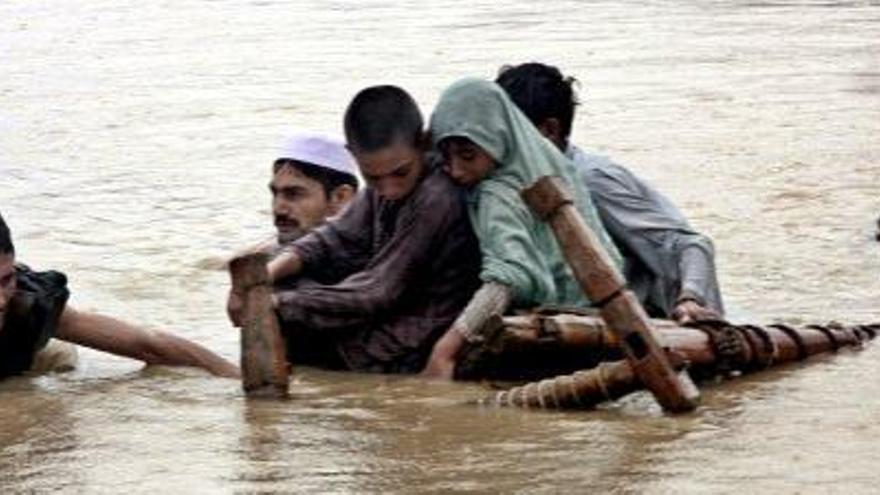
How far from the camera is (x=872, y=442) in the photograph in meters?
6.54

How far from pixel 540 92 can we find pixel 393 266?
2.67ft

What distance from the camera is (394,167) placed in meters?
7.79

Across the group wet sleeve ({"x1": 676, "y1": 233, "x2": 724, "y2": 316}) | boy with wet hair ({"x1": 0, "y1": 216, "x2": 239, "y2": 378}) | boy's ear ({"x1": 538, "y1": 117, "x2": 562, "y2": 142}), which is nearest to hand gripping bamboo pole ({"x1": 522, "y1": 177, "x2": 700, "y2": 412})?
wet sleeve ({"x1": 676, "y1": 233, "x2": 724, "y2": 316})

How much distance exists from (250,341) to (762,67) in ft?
38.4

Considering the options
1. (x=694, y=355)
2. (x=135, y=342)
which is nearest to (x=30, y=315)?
(x=135, y=342)

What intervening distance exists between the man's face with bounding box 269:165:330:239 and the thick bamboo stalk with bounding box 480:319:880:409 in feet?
4.95

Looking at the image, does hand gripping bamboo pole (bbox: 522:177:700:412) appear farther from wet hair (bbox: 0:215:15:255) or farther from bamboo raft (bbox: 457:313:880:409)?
wet hair (bbox: 0:215:15:255)

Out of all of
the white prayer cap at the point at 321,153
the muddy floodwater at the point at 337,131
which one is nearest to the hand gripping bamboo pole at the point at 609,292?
the muddy floodwater at the point at 337,131

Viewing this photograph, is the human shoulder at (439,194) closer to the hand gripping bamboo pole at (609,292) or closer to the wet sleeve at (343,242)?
the wet sleeve at (343,242)

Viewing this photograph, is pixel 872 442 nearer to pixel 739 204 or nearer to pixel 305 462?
pixel 305 462

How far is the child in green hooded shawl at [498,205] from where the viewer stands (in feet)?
24.7

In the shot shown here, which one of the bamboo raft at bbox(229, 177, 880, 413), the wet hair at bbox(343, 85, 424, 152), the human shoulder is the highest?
the wet hair at bbox(343, 85, 424, 152)

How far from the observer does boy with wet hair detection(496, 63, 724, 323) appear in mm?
8195

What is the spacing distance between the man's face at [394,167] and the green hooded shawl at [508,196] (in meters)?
0.11
